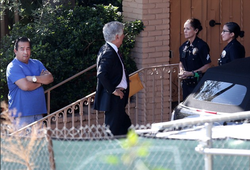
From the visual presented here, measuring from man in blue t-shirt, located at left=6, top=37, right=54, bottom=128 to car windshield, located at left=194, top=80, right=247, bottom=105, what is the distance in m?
1.99

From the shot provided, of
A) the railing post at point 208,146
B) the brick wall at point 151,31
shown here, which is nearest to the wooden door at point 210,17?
the brick wall at point 151,31

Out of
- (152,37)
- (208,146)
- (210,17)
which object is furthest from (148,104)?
(208,146)

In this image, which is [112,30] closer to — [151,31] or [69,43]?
[69,43]

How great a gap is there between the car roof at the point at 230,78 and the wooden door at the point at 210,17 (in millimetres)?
3340

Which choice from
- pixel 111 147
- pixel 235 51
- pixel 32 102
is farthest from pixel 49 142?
pixel 235 51

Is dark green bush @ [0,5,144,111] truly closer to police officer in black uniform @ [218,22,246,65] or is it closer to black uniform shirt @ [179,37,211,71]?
black uniform shirt @ [179,37,211,71]

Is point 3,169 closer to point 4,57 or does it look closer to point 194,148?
point 194,148

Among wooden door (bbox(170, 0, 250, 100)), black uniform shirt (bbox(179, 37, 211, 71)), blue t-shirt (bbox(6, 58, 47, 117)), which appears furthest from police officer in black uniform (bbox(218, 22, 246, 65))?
blue t-shirt (bbox(6, 58, 47, 117))

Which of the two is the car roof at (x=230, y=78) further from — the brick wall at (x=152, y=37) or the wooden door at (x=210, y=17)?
the wooden door at (x=210, y=17)

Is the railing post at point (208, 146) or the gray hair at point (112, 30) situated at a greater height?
the gray hair at point (112, 30)

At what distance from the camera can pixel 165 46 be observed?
31.8ft

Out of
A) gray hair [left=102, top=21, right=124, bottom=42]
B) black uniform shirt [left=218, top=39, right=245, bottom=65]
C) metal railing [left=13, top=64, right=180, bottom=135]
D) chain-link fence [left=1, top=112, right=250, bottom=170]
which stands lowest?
metal railing [left=13, top=64, right=180, bottom=135]

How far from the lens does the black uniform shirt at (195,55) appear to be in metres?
8.45

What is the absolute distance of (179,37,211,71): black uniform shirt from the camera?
27.7 feet
